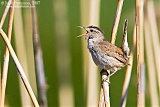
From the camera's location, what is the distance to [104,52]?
289 cm

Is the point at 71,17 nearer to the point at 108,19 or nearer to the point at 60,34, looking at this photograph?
the point at 108,19

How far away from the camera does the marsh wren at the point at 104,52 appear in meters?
2.83

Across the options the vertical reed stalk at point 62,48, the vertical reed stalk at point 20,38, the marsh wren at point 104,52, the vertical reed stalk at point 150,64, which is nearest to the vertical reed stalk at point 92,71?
the marsh wren at point 104,52

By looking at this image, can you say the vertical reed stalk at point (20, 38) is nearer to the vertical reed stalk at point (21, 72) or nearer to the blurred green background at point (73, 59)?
the vertical reed stalk at point (21, 72)

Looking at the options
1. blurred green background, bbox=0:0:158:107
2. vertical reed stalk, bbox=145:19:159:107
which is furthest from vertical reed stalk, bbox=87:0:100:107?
blurred green background, bbox=0:0:158:107

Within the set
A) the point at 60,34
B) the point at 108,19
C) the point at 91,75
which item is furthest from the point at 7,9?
the point at 108,19

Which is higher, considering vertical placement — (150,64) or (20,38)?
(20,38)

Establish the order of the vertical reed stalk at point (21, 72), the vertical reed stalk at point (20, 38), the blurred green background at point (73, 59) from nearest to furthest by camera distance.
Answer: the vertical reed stalk at point (21, 72) < the vertical reed stalk at point (20, 38) < the blurred green background at point (73, 59)

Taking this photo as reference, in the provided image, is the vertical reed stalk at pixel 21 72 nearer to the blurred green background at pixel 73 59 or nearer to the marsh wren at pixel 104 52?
the marsh wren at pixel 104 52

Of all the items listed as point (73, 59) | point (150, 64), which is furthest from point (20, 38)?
point (73, 59)

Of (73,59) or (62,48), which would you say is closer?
(62,48)

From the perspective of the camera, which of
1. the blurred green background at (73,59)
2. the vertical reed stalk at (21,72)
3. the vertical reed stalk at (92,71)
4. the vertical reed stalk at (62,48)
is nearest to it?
the vertical reed stalk at (21,72)

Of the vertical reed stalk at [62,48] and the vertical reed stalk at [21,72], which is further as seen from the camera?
the vertical reed stalk at [62,48]

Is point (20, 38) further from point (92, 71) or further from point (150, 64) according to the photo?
point (150, 64)
